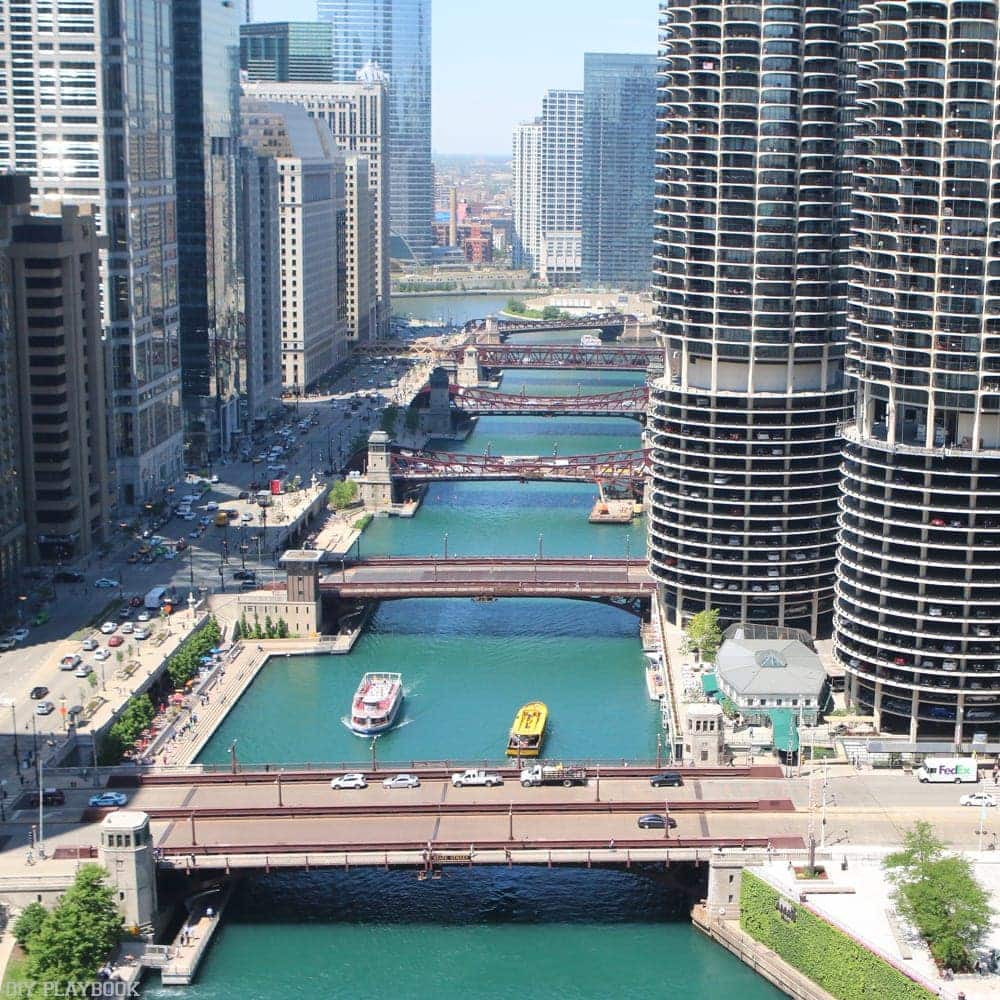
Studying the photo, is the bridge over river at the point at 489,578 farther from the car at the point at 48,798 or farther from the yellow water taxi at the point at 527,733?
the car at the point at 48,798

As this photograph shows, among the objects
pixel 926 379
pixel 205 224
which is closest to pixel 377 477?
pixel 205 224

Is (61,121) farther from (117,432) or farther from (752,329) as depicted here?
(752,329)

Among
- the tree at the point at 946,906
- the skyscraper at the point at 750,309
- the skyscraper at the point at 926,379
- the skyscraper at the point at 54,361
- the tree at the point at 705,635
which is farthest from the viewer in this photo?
the skyscraper at the point at 54,361

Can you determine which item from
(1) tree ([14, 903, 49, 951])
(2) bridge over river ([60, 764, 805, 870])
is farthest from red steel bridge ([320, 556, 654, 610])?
(1) tree ([14, 903, 49, 951])

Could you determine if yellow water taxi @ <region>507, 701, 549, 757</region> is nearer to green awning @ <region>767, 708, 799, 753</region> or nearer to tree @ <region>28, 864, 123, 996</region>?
green awning @ <region>767, 708, 799, 753</region>

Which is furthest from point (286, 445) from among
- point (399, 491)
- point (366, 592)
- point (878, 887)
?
point (878, 887)

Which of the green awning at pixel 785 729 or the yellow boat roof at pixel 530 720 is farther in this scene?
the yellow boat roof at pixel 530 720

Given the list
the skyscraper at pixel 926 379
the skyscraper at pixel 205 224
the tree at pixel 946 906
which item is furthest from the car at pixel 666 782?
the skyscraper at pixel 205 224
